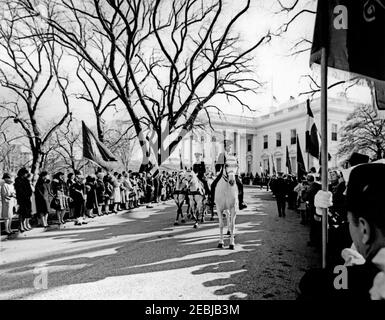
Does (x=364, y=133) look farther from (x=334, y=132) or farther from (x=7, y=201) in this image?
(x=7, y=201)

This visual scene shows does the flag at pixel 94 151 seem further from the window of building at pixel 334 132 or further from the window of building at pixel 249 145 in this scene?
the window of building at pixel 249 145

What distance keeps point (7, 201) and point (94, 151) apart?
3196mm

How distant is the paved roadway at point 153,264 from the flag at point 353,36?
125 inches

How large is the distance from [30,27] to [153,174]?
38.5ft

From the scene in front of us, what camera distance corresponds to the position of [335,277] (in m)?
1.54

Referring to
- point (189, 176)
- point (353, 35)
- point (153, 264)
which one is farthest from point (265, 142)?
point (353, 35)

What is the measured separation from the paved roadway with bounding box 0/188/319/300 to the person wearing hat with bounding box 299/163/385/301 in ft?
10.4

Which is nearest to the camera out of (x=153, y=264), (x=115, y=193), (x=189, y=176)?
(x=153, y=264)

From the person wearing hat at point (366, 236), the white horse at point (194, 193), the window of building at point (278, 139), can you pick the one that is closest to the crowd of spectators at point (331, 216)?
the person wearing hat at point (366, 236)

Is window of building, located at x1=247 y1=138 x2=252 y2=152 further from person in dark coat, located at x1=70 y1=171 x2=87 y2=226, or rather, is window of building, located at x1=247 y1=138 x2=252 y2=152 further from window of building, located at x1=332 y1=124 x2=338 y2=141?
person in dark coat, located at x1=70 y1=171 x2=87 y2=226

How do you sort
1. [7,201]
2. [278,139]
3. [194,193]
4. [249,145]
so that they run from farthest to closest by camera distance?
[249,145], [278,139], [194,193], [7,201]

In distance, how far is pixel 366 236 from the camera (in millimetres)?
1358

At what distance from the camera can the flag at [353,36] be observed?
2846 mm
